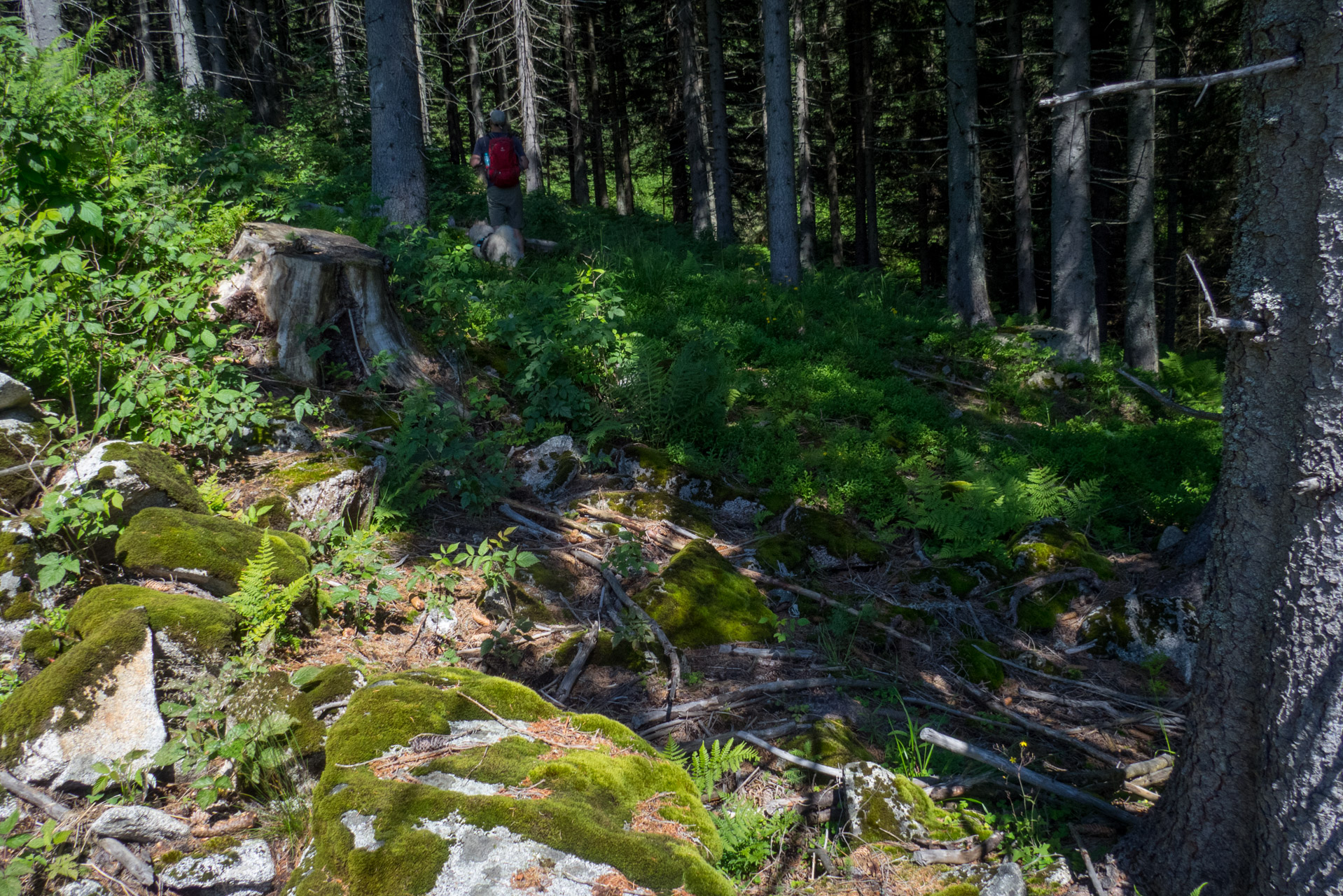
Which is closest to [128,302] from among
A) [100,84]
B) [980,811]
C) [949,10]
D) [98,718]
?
[98,718]

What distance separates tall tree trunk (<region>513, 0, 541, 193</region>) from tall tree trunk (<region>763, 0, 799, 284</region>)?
231 inches

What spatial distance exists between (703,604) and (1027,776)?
197 centimetres

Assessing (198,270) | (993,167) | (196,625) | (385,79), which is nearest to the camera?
(196,625)

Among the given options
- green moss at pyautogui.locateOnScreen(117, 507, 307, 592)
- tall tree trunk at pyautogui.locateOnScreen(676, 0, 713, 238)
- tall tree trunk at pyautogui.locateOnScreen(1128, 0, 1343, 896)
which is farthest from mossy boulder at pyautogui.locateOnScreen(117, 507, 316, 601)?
tall tree trunk at pyautogui.locateOnScreen(676, 0, 713, 238)

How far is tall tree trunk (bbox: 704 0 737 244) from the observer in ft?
55.3

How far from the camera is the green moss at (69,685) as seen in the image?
248cm

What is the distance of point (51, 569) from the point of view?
308 centimetres

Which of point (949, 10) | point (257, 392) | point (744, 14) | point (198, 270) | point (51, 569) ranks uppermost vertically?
point (744, 14)

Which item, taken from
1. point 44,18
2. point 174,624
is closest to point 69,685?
point 174,624

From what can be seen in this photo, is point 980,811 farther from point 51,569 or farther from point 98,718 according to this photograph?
point 51,569

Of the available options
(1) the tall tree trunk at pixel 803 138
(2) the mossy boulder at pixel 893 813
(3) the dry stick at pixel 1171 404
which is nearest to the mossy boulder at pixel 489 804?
(2) the mossy boulder at pixel 893 813

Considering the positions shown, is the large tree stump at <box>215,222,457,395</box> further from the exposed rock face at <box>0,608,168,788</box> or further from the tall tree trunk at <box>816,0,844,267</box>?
the tall tree trunk at <box>816,0,844,267</box>

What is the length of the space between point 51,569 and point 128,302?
7.12ft

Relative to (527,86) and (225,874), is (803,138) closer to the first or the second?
(527,86)
